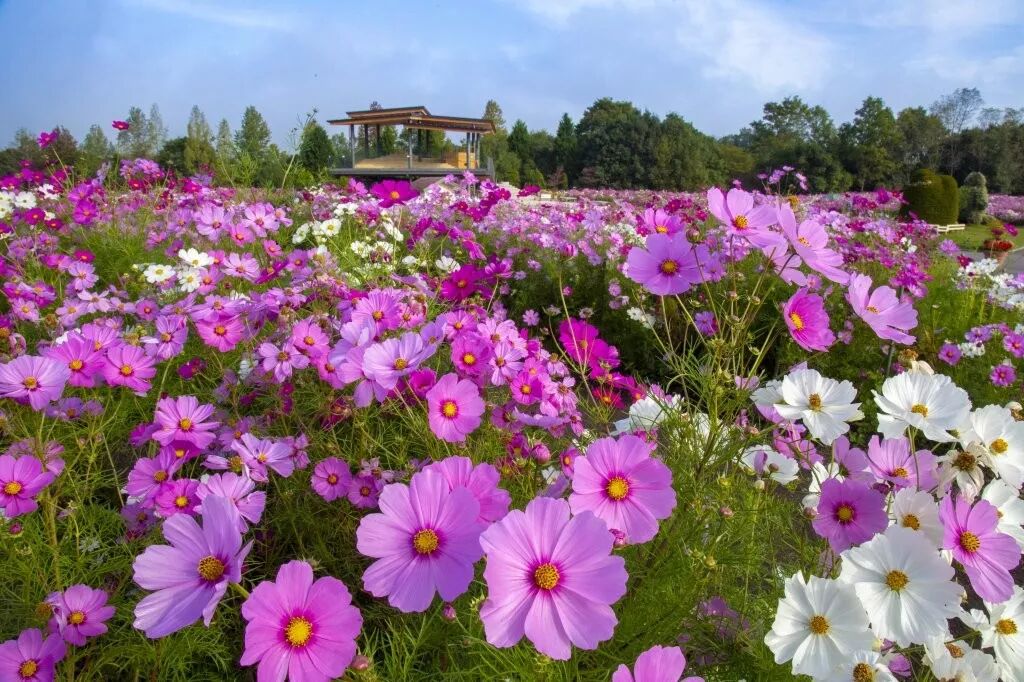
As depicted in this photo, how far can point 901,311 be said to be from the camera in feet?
3.13

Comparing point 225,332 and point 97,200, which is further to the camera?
point 97,200

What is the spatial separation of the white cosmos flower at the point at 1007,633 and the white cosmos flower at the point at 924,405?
1.08 feet

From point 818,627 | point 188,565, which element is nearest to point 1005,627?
point 818,627

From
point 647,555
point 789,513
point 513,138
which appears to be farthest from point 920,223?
point 513,138

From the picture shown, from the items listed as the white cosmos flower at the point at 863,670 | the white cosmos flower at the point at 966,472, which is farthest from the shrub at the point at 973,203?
the white cosmos flower at the point at 863,670

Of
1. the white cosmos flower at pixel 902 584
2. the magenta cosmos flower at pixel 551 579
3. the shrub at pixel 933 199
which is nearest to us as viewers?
the magenta cosmos flower at pixel 551 579

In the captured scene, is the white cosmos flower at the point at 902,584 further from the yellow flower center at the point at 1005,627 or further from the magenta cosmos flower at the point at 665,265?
the magenta cosmos flower at the point at 665,265

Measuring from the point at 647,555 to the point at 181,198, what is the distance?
178 inches

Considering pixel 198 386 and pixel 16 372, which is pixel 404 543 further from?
pixel 198 386

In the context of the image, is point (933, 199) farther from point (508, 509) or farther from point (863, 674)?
point (508, 509)

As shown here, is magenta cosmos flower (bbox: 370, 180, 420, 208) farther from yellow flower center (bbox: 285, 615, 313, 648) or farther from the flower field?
yellow flower center (bbox: 285, 615, 313, 648)

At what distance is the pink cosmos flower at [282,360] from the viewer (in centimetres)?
130

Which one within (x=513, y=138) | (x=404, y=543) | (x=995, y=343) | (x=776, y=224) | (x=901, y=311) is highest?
(x=513, y=138)

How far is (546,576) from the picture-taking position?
62cm
